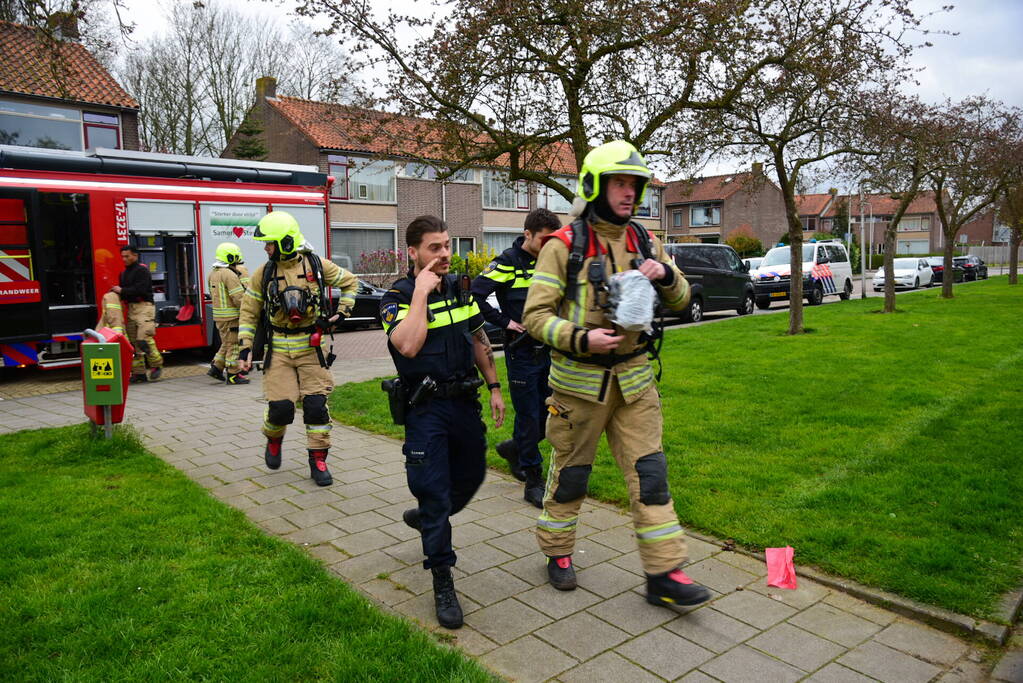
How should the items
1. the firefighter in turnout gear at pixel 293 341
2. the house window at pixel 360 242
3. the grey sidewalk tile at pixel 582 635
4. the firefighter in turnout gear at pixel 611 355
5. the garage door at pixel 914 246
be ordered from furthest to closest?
the garage door at pixel 914 246
the house window at pixel 360 242
the firefighter in turnout gear at pixel 293 341
the firefighter in turnout gear at pixel 611 355
the grey sidewalk tile at pixel 582 635

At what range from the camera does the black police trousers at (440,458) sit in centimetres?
363

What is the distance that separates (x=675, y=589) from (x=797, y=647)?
0.56 m

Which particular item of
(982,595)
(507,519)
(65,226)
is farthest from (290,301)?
(65,226)

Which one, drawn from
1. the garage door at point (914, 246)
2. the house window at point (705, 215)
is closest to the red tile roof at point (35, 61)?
the house window at point (705, 215)

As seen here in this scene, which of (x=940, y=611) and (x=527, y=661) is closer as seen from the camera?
(x=527, y=661)

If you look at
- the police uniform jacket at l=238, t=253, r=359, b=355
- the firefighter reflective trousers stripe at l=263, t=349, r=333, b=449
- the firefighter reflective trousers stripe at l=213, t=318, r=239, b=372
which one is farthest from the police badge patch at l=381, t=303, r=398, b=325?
the firefighter reflective trousers stripe at l=213, t=318, r=239, b=372

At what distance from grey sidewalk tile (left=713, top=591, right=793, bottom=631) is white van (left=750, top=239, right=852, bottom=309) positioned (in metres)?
20.1

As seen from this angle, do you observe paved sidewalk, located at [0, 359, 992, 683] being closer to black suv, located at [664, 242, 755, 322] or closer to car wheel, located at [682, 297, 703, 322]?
car wheel, located at [682, 297, 703, 322]

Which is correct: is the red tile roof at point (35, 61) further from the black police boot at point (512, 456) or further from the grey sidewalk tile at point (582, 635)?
the grey sidewalk tile at point (582, 635)

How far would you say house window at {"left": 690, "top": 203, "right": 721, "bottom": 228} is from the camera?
63.6 metres

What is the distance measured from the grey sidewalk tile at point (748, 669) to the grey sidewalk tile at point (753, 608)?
30cm

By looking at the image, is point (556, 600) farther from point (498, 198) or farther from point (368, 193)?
point (498, 198)

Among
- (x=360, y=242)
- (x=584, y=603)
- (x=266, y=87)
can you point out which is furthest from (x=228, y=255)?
(x=266, y=87)

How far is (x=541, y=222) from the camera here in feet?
17.4
